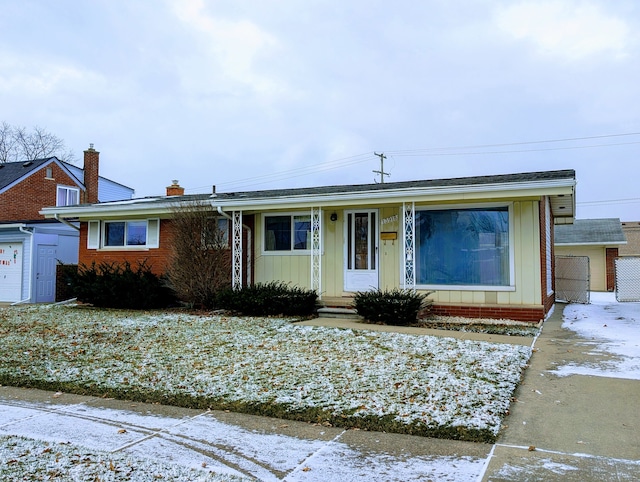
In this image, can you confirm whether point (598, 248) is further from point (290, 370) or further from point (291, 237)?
point (290, 370)

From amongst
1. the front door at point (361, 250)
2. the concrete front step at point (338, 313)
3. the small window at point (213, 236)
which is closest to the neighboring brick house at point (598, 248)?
the front door at point (361, 250)

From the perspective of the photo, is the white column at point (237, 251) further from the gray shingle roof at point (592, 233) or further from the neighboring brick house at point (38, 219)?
the gray shingle roof at point (592, 233)

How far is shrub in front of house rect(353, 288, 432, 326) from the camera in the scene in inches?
412

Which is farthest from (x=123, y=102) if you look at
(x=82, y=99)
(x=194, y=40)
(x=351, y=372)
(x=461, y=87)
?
(x=351, y=372)

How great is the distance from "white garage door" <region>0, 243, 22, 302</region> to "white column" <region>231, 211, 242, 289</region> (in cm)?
841

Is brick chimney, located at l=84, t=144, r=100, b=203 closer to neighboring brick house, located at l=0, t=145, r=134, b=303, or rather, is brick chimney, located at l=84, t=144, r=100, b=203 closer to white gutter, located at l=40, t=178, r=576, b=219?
neighboring brick house, located at l=0, t=145, r=134, b=303

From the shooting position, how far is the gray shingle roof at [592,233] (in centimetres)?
2436

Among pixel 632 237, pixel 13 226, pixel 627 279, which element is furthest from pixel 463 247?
pixel 632 237

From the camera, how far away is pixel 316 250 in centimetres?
1331

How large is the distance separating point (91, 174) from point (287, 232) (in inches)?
723

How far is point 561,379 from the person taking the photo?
641 centimetres

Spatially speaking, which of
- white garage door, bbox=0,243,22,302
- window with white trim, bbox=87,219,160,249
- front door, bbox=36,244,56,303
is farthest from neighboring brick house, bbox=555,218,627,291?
white garage door, bbox=0,243,22,302

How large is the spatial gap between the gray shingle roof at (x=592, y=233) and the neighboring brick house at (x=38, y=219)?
20875mm

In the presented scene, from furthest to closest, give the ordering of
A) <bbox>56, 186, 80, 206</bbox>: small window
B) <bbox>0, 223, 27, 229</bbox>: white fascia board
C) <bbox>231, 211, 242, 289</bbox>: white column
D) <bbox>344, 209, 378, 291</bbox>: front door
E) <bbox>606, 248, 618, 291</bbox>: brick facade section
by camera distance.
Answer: <bbox>56, 186, 80, 206</bbox>: small window, <bbox>606, 248, 618, 291</bbox>: brick facade section, <bbox>0, 223, 27, 229</bbox>: white fascia board, <bbox>231, 211, 242, 289</bbox>: white column, <bbox>344, 209, 378, 291</bbox>: front door
